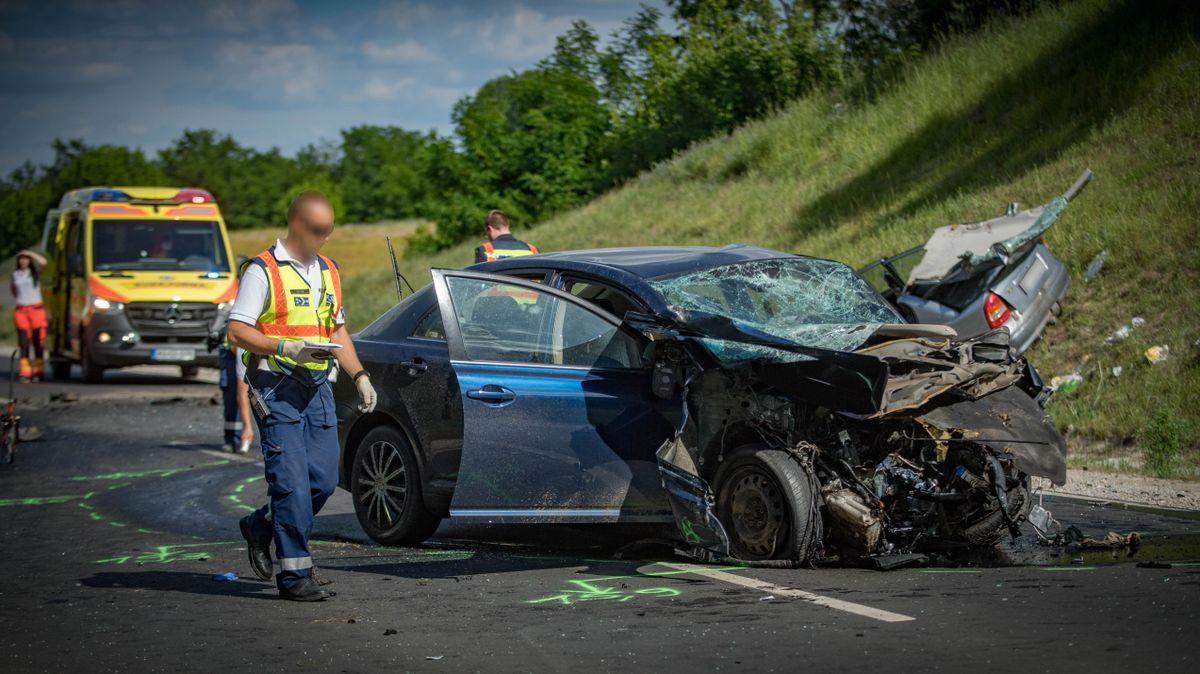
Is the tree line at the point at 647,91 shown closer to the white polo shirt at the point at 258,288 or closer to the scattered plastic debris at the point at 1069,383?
the scattered plastic debris at the point at 1069,383

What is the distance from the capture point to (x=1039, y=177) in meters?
17.9

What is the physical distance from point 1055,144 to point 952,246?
18.0ft

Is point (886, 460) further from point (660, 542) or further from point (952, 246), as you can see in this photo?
point (952, 246)

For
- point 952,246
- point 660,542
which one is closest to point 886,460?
point 660,542

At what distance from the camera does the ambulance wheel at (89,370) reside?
865 inches

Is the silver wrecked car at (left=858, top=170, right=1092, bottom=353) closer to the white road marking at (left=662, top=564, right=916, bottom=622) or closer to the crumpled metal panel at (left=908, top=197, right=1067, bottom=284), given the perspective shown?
the crumpled metal panel at (left=908, top=197, right=1067, bottom=284)

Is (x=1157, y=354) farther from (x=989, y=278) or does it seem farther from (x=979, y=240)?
(x=979, y=240)

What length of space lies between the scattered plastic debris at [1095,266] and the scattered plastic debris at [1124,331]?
125 cm

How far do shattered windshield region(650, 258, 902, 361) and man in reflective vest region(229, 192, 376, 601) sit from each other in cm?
192

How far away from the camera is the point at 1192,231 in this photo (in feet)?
48.6

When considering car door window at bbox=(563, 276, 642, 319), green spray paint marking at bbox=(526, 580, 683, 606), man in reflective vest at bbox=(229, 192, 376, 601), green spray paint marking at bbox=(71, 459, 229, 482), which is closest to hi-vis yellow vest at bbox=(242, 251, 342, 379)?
man in reflective vest at bbox=(229, 192, 376, 601)

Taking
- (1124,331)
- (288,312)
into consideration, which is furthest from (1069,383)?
(288,312)

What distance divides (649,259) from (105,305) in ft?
51.5

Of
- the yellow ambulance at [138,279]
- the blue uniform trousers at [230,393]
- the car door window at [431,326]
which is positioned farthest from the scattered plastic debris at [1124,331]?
the yellow ambulance at [138,279]
